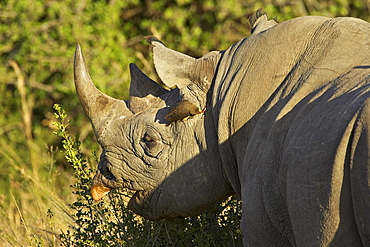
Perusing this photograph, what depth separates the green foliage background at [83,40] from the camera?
34.6 ft

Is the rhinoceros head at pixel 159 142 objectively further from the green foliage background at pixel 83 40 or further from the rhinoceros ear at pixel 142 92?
the green foliage background at pixel 83 40

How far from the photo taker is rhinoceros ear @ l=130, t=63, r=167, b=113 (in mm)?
4570

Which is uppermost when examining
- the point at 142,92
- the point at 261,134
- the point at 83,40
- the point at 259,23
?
the point at 83,40

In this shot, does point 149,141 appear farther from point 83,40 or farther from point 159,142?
point 83,40

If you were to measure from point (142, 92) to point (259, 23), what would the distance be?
80 centimetres

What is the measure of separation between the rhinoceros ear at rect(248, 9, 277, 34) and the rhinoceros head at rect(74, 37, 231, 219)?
316 millimetres

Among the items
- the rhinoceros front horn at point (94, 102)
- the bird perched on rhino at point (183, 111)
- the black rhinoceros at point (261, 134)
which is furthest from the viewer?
the rhinoceros front horn at point (94, 102)

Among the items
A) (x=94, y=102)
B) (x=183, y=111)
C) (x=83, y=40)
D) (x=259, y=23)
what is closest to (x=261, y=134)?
(x=183, y=111)

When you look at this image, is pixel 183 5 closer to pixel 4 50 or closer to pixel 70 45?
pixel 70 45

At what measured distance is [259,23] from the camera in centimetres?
463

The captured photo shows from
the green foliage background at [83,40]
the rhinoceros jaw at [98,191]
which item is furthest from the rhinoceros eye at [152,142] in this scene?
the green foliage background at [83,40]

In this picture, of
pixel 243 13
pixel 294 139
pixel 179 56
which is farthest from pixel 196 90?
pixel 243 13

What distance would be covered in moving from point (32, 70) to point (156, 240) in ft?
21.4

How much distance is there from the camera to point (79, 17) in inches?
417
